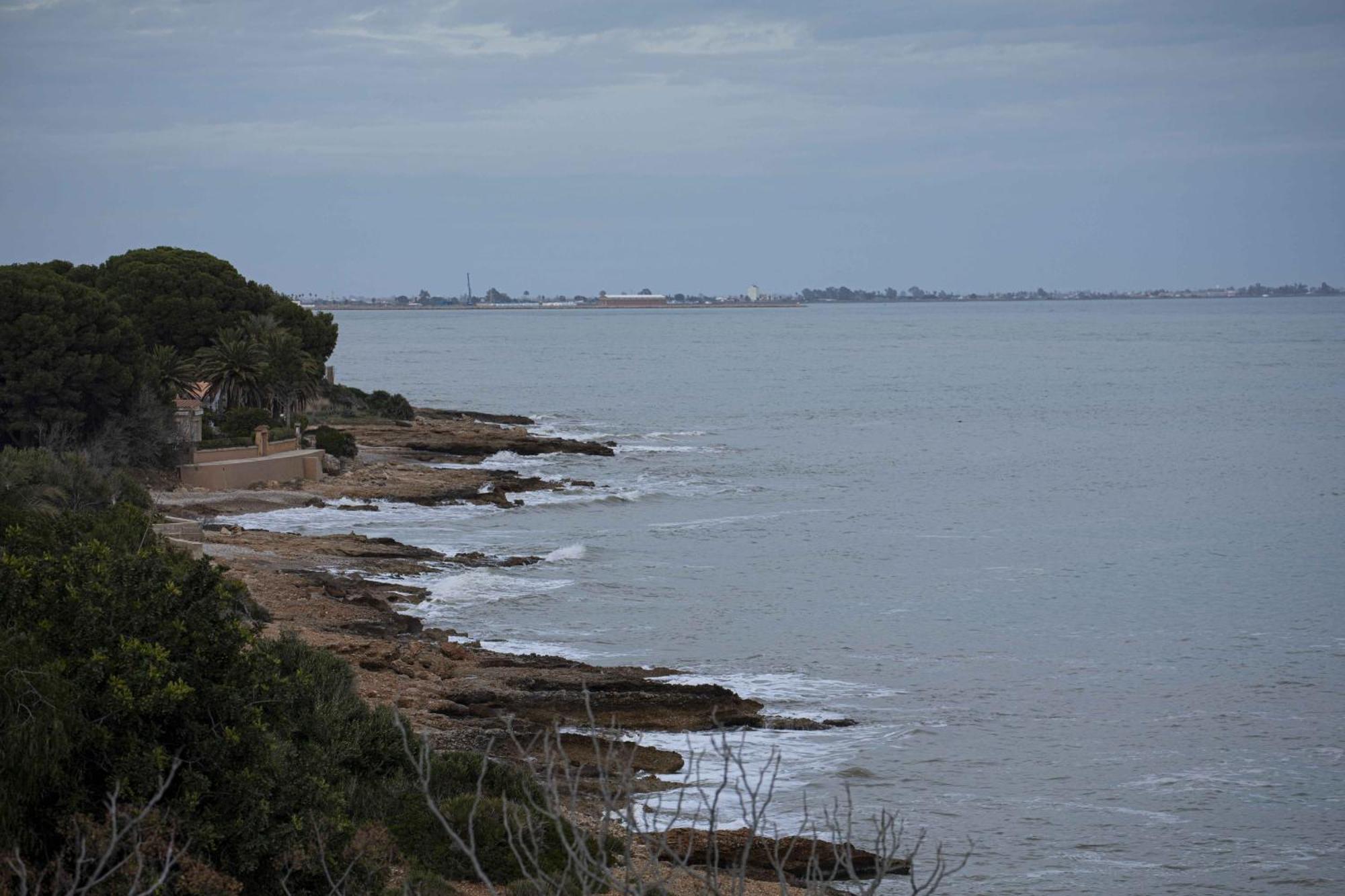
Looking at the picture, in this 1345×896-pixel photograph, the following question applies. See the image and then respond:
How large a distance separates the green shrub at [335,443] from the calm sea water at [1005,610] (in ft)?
21.4

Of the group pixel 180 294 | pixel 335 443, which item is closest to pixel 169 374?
pixel 335 443

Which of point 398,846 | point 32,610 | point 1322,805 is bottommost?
point 1322,805

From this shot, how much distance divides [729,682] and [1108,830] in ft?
24.3

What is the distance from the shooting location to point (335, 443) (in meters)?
50.7

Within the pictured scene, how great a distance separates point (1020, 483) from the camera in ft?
166

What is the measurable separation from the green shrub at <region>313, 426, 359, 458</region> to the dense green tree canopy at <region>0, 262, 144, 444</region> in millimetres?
8034

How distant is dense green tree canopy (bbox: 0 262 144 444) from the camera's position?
40156 millimetres

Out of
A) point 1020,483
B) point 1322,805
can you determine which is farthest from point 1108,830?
point 1020,483

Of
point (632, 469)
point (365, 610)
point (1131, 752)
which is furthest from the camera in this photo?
point (632, 469)

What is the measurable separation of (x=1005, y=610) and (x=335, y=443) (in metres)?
28.9

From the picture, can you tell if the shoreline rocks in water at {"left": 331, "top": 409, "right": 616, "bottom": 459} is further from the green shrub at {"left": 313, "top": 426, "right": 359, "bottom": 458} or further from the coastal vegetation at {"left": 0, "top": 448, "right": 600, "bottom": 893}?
the coastal vegetation at {"left": 0, "top": 448, "right": 600, "bottom": 893}

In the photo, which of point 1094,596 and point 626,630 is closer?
point 626,630

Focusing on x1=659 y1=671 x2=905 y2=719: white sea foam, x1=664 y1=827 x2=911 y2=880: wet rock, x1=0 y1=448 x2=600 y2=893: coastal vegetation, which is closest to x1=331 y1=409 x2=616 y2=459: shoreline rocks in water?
x1=659 y1=671 x2=905 y2=719: white sea foam

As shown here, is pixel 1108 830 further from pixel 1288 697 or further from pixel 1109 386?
pixel 1109 386
